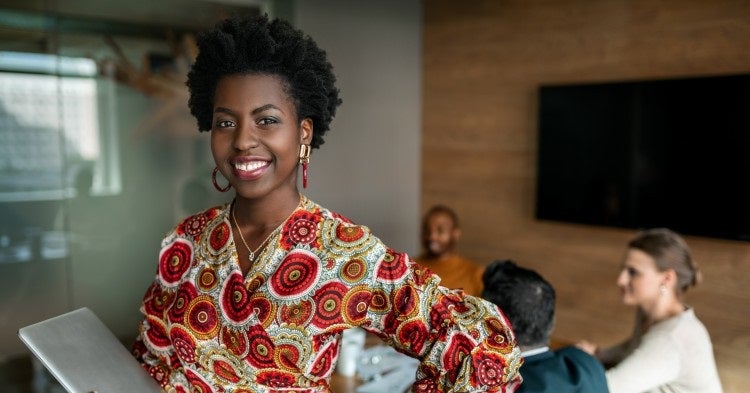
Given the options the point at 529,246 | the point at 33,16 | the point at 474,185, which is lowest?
the point at 529,246

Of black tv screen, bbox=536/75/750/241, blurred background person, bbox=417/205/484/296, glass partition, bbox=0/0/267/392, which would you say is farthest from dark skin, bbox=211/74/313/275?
black tv screen, bbox=536/75/750/241

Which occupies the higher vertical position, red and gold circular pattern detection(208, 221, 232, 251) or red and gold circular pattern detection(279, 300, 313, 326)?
red and gold circular pattern detection(208, 221, 232, 251)

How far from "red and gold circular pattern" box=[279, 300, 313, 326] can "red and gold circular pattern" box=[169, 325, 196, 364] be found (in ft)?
0.49

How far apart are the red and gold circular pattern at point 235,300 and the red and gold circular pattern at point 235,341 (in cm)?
1

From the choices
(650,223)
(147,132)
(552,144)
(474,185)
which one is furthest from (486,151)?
(147,132)

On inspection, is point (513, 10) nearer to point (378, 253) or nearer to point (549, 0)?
point (549, 0)

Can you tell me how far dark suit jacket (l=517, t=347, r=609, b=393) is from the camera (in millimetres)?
1463

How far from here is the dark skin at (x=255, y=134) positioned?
0.97 meters

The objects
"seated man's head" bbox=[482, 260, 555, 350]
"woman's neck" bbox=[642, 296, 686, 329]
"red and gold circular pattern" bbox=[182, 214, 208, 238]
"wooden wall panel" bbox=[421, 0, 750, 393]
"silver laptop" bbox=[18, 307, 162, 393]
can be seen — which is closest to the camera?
"silver laptop" bbox=[18, 307, 162, 393]

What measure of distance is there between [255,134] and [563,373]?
91 centimetres

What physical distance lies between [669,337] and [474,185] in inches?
92.5

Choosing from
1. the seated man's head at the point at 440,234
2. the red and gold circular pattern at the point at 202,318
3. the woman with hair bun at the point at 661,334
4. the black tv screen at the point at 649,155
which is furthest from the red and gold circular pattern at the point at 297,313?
the black tv screen at the point at 649,155

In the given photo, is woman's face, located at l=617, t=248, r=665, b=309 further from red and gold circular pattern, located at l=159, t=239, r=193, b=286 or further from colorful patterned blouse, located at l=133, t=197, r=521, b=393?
red and gold circular pattern, located at l=159, t=239, r=193, b=286

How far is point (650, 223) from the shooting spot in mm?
3389
